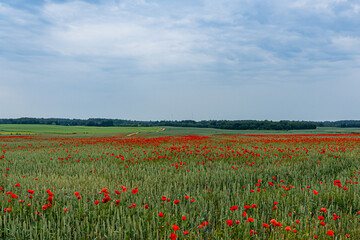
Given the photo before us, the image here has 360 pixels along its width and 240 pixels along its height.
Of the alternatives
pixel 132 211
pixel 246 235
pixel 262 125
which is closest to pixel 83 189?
pixel 132 211

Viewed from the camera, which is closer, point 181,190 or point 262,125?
point 181,190

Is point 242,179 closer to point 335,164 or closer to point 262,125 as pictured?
→ point 335,164

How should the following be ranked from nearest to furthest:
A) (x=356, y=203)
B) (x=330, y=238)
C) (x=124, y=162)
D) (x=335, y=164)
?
(x=330, y=238) < (x=356, y=203) < (x=335, y=164) < (x=124, y=162)

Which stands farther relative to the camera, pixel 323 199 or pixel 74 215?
pixel 323 199

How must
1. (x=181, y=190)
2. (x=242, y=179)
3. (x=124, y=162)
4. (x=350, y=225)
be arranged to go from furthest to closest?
1. (x=124, y=162)
2. (x=242, y=179)
3. (x=181, y=190)
4. (x=350, y=225)

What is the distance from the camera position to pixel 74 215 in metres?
4.24

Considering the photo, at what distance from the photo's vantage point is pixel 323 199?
5.30 meters

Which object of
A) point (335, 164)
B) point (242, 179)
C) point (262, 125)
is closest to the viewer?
point (242, 179)

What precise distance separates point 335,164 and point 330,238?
7.67 meters

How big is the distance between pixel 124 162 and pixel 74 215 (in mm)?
6645

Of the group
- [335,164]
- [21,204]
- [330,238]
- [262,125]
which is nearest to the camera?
[330,238]

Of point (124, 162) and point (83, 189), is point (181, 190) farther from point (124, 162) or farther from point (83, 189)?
point (124, 162)

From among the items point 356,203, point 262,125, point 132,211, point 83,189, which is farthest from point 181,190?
point 262,125

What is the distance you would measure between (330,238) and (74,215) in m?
4.38
